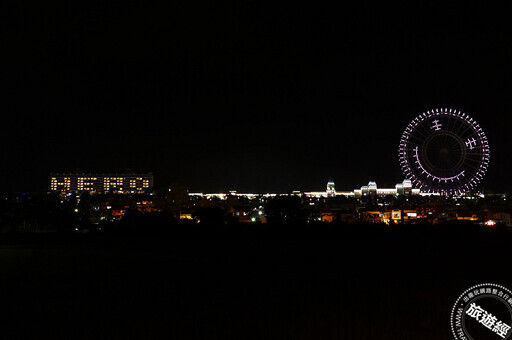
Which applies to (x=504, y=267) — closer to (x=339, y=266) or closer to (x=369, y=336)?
(x=339, y=266)

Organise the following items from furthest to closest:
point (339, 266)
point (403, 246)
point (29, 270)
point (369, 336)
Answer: point (403, 246) → point (339, 266) → point (29, 270) → point (369, 336)

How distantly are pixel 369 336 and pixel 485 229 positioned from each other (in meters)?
20.1

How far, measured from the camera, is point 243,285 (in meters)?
12.1

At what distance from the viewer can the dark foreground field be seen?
8312mm

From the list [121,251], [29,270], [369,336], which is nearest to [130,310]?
[369,336]

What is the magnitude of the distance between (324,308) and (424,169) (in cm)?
2979

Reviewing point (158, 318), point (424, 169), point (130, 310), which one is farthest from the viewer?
point (424, 169)

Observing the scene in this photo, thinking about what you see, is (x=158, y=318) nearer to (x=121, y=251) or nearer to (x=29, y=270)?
(x=29, y=270)

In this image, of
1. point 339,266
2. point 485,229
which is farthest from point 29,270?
point 485,229

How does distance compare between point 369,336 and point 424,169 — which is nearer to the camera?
point 369,336

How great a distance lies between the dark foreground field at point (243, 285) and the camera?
27.3 ft

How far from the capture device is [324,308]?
9.66 meters

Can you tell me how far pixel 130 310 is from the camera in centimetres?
948

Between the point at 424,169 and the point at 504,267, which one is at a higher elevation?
the point at 424,169
